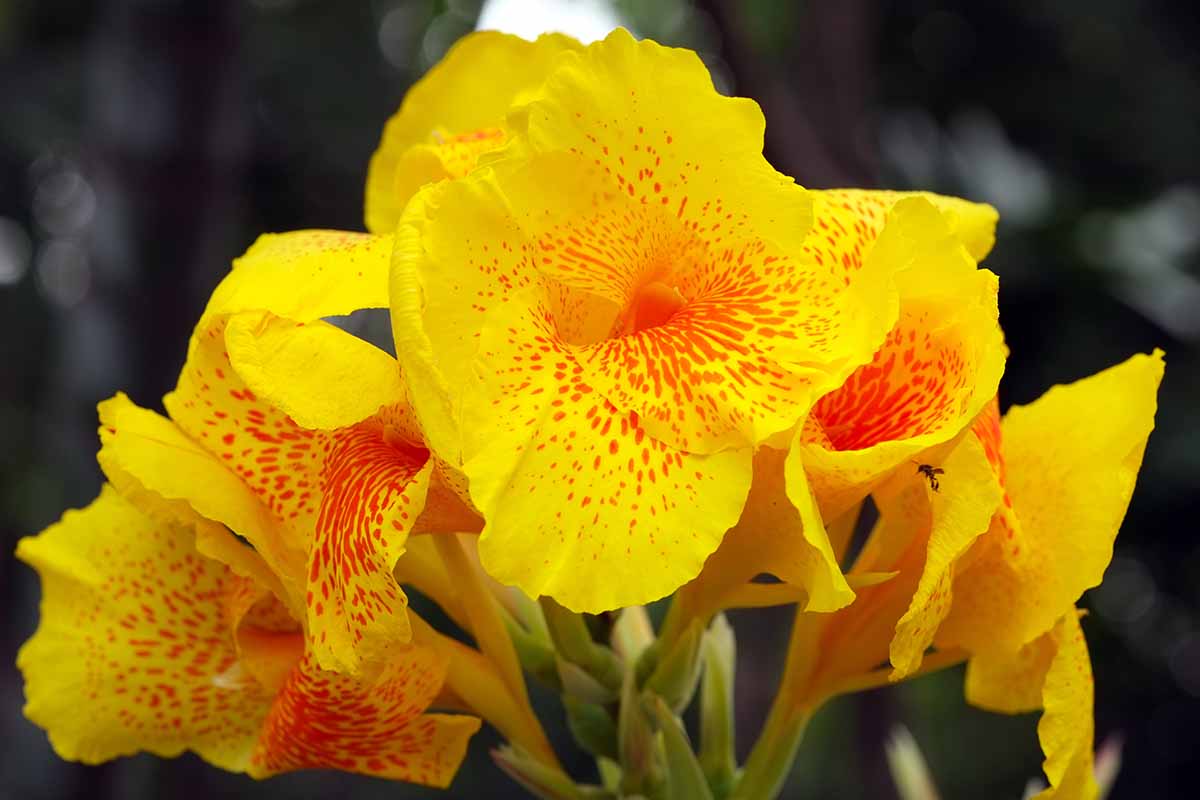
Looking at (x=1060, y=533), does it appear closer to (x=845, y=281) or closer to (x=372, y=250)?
(x=845, y=281)

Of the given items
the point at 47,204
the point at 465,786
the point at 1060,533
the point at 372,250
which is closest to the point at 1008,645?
the point at 1060,533

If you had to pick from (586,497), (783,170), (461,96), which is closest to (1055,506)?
(586,497)

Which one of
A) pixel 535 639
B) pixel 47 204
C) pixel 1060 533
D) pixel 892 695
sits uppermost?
pixel 1060 533

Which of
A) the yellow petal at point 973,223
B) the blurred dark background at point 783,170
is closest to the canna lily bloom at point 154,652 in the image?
the yellow petal at point 973,223

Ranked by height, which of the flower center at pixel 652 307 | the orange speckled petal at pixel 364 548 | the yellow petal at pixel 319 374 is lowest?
the orange speckled petal at pixel 364 548

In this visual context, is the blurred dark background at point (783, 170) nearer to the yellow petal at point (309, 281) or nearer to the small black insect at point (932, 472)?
the yellow petal at point (309, 281)

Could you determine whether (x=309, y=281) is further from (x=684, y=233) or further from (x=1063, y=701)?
(x=1063, y=701)

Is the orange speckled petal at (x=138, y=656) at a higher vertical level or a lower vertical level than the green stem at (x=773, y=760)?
lower
